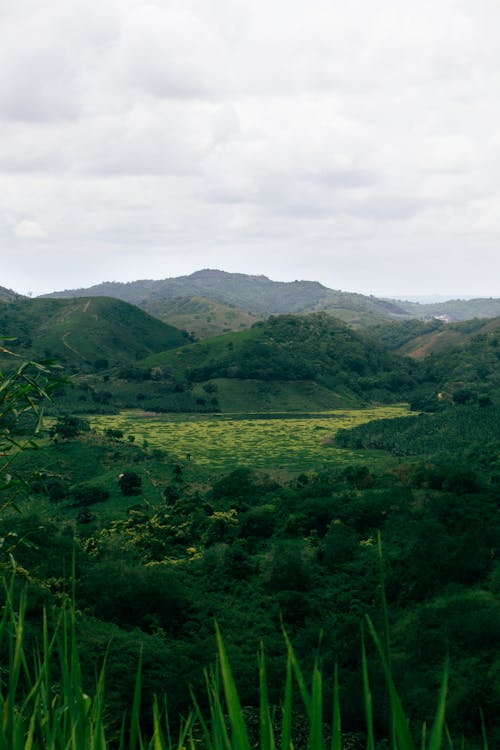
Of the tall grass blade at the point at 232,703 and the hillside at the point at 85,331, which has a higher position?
the hillside at the point at 85,331

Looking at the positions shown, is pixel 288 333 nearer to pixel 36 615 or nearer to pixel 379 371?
pixel 379 371

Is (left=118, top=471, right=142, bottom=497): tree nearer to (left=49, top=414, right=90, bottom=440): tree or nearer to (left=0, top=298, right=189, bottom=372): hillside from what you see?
(left=49, top=414, right=90, bottom=440): tree

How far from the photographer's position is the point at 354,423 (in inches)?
4331

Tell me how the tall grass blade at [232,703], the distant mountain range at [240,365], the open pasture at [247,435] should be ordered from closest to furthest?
the tall grass blade at [232,703]
the open pasture at [247,435]
the distant mountain range at [240,365]

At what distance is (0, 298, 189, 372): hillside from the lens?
15338 cm

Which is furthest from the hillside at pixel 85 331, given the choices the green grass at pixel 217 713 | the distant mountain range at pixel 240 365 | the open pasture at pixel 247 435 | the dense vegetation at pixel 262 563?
the green grass at pixel 217 713

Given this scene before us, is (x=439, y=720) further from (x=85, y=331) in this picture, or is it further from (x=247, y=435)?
(x=85, y=331)

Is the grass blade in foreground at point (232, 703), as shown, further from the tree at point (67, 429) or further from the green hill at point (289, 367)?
the green hill at point (289, 367)

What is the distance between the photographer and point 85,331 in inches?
6614

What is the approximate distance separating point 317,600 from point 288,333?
410 feet

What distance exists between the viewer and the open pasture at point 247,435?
3198 inches

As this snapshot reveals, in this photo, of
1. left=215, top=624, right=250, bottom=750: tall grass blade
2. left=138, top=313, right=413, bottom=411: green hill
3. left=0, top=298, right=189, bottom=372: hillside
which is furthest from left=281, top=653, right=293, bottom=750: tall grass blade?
left=0, top=298, right=189, bottom=372: hillside

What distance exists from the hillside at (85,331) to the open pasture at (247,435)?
40497 millimetres

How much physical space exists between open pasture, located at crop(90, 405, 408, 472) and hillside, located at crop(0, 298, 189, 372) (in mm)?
40497
